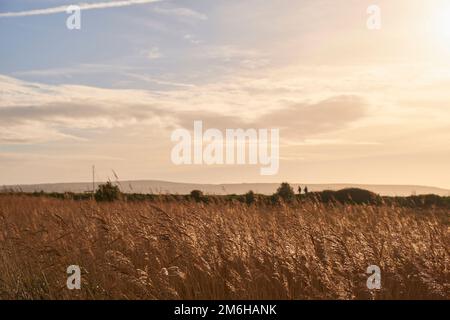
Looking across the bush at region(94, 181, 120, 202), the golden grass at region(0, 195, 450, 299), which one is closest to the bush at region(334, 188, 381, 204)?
the bush at region(94, 181, 120, 202)

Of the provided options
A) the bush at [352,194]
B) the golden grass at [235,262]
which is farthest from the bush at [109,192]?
the bush at [352,194]

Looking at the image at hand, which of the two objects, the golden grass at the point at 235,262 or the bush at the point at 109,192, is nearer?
the golden grass at the point at 235,262

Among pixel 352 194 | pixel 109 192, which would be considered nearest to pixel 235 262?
pixel 109 192

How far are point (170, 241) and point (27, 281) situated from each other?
1858mm

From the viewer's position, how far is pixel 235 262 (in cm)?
589

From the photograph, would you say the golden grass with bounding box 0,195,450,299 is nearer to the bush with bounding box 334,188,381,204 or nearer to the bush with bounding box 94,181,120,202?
the bush with bounding box 94,181,120,202

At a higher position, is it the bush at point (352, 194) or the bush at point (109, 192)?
the bush at point (109, 192)

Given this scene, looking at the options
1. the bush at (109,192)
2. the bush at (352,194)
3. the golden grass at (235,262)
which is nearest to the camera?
the golden grass at (235,262)

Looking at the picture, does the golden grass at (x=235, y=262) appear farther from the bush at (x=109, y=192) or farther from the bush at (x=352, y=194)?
the bush at (x=352, y=194)

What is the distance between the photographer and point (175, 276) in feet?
19.3

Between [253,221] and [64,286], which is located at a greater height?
[253,221]

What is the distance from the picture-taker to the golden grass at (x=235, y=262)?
542 centimetres
